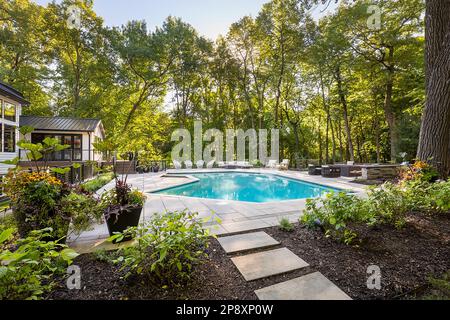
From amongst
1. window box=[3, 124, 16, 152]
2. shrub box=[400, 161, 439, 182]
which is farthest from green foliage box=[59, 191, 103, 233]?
window box=[3, 124, 16, 152]

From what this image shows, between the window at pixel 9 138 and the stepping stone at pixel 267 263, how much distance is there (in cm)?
1120

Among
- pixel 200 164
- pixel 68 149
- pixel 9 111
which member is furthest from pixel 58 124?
pixel 200 164

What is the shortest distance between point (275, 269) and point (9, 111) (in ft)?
38.8

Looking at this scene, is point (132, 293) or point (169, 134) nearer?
point (132, 293)

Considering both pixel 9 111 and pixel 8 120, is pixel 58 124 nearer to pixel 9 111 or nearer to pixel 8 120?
pixel 9 111

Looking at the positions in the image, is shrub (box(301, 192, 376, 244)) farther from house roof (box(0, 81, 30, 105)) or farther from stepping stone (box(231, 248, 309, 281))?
house roof (box(0, 81, 30, 105))

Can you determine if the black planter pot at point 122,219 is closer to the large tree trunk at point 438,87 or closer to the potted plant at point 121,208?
the potted plant at point 121,208

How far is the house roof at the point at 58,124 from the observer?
12.1 m

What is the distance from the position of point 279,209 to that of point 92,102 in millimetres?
16334

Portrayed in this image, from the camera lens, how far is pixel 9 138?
869 centimetres

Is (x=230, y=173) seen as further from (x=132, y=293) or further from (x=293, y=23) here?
(x=132, y=293)

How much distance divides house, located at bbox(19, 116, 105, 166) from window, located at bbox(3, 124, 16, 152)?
126 inches

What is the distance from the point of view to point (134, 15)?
13227 millimetres

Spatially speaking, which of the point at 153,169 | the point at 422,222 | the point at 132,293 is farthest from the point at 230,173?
the point at 132,293
